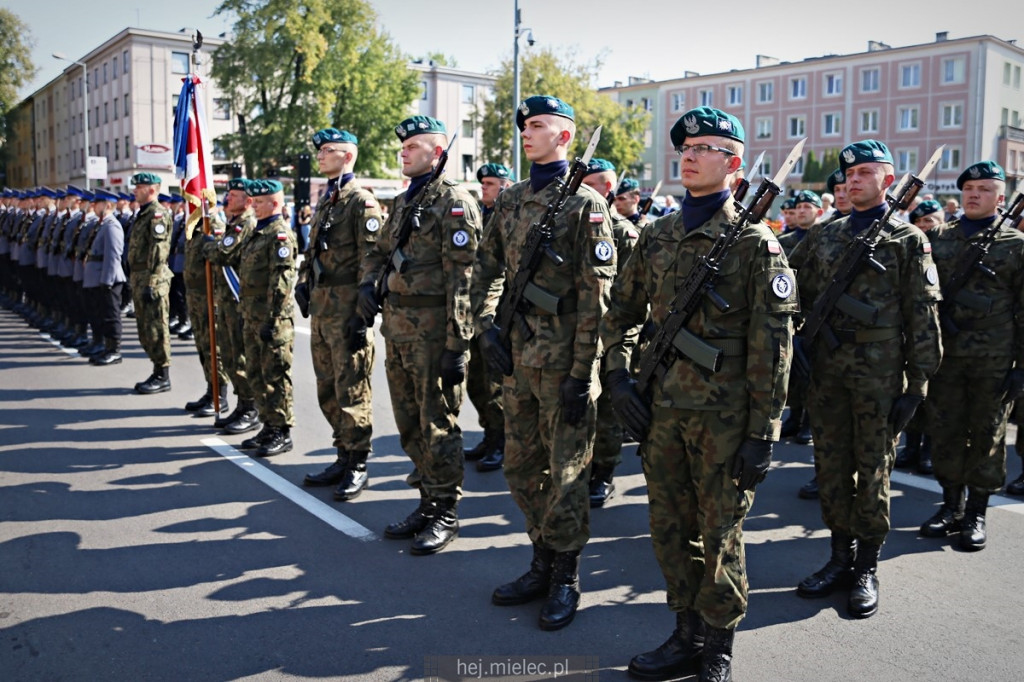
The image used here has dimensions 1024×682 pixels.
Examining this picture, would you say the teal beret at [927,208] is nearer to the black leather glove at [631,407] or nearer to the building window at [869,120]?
the black leather glove at [631,407]

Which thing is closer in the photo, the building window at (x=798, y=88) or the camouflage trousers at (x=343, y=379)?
the camouflage trousers at (x=343, y=379)

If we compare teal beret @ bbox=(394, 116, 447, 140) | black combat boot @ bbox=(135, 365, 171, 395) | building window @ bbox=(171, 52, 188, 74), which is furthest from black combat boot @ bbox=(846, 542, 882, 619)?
building window @ bbox=(171, 52, 188, 74)

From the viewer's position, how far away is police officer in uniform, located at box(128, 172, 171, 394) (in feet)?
31.2

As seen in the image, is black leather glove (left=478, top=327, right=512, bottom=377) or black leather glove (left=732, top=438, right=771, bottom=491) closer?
black leather glove (left=732, top=438, right=771, bottom=491)

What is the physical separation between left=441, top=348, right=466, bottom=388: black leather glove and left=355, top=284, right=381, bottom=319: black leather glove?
761 mm

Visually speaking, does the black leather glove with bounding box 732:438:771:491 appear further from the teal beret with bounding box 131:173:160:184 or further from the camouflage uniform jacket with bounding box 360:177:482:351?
the teal beret with bounding box 131:173:160:184

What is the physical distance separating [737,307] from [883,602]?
2.01 meters

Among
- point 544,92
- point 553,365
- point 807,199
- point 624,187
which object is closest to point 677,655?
point 553,365

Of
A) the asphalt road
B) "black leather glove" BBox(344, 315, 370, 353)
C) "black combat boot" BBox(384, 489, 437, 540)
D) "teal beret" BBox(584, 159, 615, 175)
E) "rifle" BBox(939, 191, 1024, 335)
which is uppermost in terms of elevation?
"teal beret" BBox(584, 159, 615, 175)

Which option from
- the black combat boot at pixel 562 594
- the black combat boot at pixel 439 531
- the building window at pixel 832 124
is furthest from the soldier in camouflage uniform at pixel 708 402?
the building window at pixel 832 124

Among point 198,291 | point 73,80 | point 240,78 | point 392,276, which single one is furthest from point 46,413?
point 73,80

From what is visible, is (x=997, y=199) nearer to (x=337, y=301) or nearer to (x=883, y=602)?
(x=883, y=602)

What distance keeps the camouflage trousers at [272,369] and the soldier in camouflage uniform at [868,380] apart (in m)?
4.10

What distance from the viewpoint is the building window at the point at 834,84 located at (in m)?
58.2
